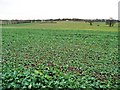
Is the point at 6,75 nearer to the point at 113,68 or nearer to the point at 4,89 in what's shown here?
the point at 4,89

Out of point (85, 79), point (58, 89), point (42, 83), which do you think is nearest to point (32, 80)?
point (42, 83)

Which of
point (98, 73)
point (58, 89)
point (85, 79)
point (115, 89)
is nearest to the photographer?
point (58, 89)

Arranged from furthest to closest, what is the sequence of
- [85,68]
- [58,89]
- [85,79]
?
[85,68] < [85,79] < [58,89]

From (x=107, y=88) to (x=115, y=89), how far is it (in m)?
0.23

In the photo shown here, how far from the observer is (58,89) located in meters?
7.38

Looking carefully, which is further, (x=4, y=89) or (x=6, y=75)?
(x=6, y=75)

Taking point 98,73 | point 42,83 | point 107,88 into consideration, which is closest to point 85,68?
point 98,73

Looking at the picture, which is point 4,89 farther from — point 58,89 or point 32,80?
point 58,89

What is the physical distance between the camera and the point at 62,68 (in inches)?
441

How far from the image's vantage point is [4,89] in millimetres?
7406

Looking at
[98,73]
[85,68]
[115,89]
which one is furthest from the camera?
[85,68]

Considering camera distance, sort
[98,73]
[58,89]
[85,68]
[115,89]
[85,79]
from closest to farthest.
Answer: [58,89], [115,89], [85,79], [98,73], [85,68]

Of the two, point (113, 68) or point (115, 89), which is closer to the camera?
point (115, 89)

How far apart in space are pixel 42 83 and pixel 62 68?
11.9ft
